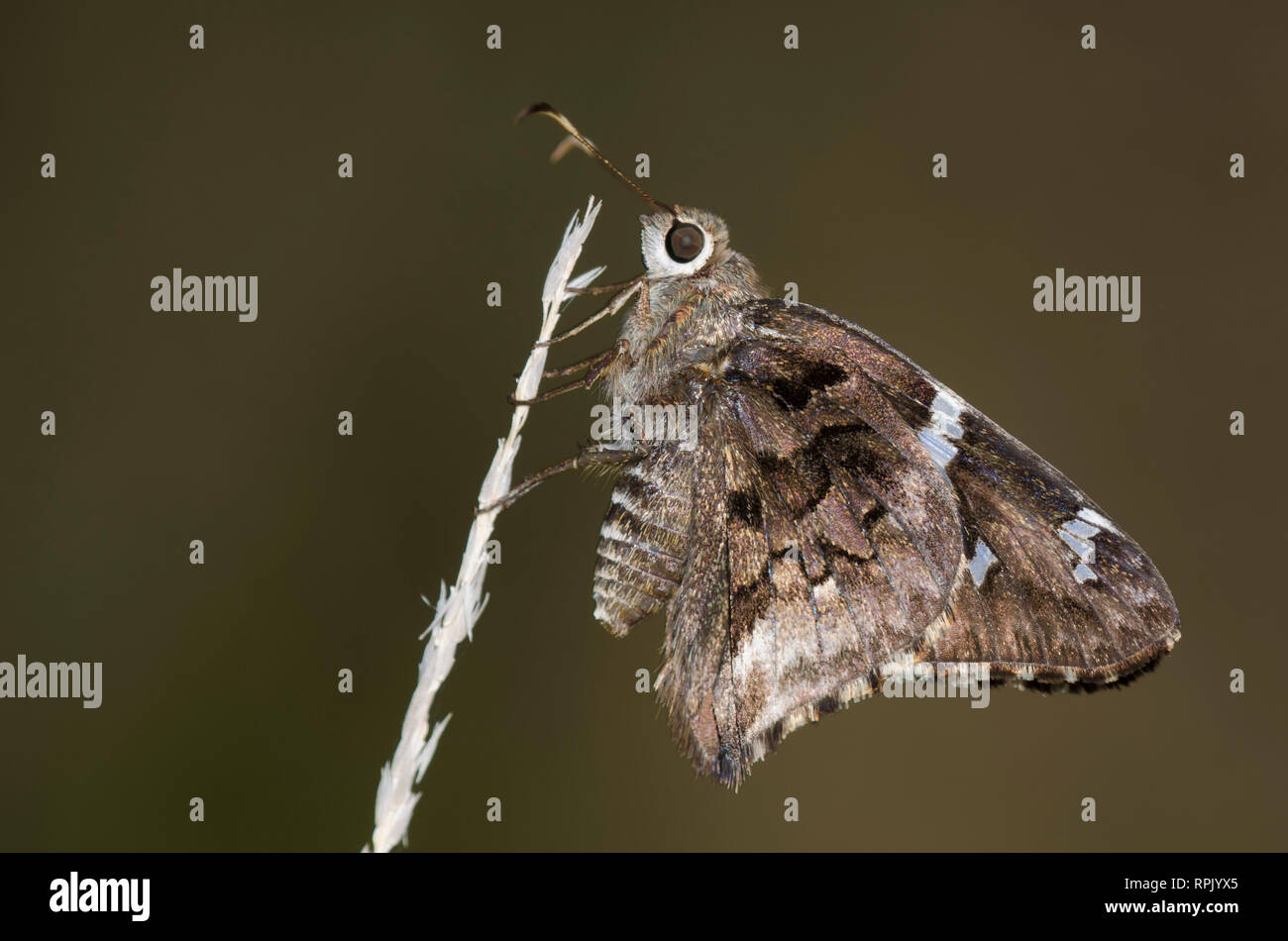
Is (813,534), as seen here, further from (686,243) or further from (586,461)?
(686,243)

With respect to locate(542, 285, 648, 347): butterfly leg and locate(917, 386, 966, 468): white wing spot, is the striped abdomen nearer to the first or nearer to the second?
locate(542, 285, 648, 347): butterfly leg

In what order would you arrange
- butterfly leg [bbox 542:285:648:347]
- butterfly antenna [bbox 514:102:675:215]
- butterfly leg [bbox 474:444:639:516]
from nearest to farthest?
1. butterfly antenna [bbox 514:102:675:215]
2. butterfly leg [bbox 474:444:639:516]
3. butterfly leg [bbox 542:285:648:347]

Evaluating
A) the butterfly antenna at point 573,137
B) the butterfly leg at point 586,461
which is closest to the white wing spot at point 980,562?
the butterfly leg at point 586,461

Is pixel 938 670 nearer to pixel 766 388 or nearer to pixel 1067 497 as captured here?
pixel 1067 497

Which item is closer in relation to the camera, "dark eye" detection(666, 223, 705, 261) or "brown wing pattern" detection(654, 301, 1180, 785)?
"brown wing pattern" detection(654, 301, 1180, 785)

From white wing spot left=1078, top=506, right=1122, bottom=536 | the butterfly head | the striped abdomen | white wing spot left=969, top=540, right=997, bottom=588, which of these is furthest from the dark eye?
white wing spot left=1078, top=506, right=1122, bottom=536

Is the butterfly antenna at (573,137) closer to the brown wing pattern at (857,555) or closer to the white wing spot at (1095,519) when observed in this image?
the brown wing pattern at (857,555)

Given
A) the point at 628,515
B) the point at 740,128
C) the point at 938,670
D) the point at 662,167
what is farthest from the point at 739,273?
the point at 740,128

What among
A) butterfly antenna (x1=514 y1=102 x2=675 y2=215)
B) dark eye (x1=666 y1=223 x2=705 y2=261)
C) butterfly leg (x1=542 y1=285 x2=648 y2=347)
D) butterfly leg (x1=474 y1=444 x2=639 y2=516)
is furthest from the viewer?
dark eye (x1=666 y1=223 x2=705 y2=261)
